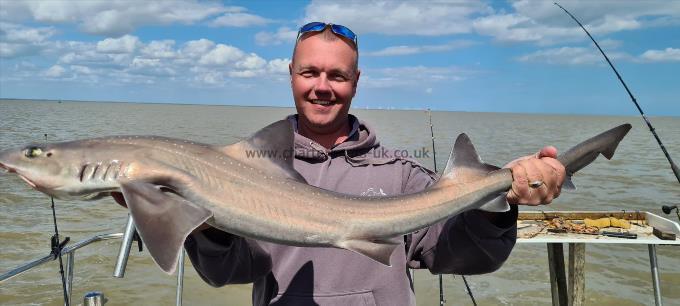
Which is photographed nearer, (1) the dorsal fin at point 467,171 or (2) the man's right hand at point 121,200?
(2) the man's right hand at point 121,200

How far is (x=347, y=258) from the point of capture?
10.1 feet

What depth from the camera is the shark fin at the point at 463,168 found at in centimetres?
280

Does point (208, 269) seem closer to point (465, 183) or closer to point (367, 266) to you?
point (367, 266)

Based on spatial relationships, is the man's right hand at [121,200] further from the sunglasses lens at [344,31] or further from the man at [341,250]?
the sunglasses lens at [344,31]

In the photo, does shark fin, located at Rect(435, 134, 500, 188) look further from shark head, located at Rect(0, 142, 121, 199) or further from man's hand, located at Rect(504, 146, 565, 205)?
shark head, located at Rect(0, 142, 121, 199)

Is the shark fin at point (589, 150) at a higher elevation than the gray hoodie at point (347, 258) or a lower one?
higher

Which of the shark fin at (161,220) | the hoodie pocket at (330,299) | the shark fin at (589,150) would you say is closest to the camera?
the shark fin at (161,220)

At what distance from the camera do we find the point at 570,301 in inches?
241

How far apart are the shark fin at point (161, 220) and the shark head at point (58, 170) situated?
188 millimetres

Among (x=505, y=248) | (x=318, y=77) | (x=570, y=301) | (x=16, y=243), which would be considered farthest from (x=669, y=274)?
Result: (x=16, y=243)

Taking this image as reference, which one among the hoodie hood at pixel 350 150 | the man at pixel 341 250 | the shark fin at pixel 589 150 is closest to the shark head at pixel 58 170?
the man at pixel 341 250

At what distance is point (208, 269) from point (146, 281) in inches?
298

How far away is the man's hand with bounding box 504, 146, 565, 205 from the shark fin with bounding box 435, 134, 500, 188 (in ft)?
0.53

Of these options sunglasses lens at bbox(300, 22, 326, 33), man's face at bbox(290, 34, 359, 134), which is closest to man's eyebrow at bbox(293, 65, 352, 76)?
man's face at bbox(290, 34, 359, 134)
